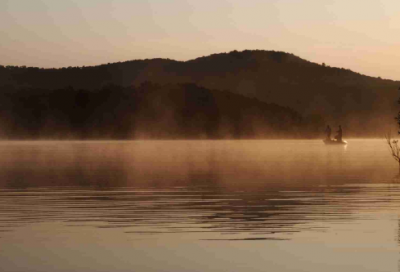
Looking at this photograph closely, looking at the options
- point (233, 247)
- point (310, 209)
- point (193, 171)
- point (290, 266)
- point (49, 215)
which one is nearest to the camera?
point (290, 266)

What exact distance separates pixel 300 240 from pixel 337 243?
0.79 meters

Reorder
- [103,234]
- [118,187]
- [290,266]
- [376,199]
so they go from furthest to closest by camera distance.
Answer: [118,187], [376,199], [103,234], [290,266]

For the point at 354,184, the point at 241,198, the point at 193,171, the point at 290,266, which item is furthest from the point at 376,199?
the point at 193,171

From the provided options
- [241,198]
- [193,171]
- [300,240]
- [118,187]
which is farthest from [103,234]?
[193,171]

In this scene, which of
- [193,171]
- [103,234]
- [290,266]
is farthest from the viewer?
[193,171]

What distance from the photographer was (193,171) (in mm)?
49312

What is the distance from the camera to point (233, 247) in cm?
1733

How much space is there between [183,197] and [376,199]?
643cm

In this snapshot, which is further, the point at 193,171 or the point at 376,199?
the point at 193,171

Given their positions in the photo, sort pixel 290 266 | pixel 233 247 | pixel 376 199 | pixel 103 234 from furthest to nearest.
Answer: pixel 376 199, pixel 103 234, pixel 233 247, pixel 290 266

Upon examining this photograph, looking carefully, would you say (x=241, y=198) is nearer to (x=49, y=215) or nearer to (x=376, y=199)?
(x=376, y=199)

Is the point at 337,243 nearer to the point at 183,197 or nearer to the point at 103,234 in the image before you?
the point at 103,234

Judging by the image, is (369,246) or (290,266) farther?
(369,246)

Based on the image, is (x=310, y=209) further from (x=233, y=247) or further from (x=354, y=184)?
(x=354, y=184)
